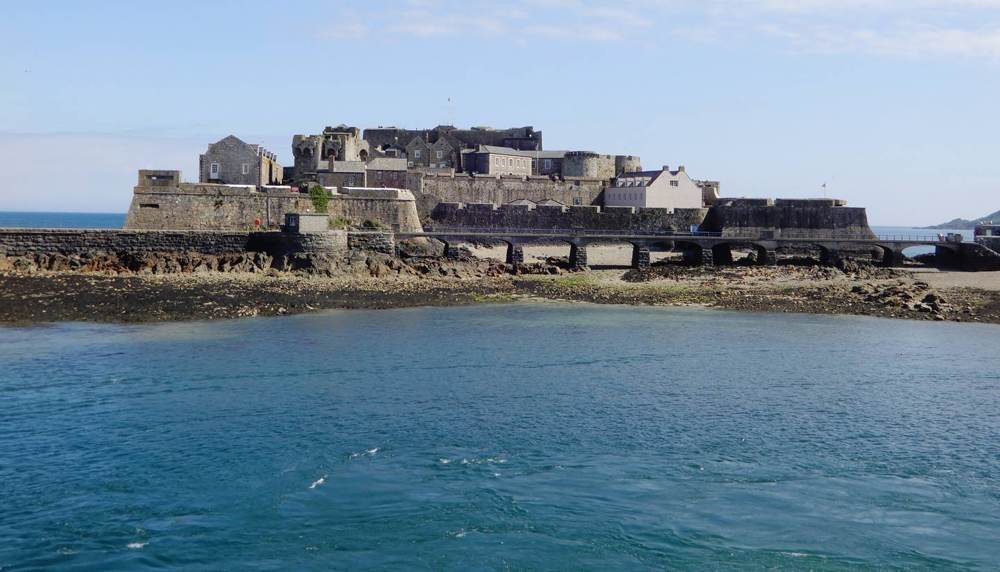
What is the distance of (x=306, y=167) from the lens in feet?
229

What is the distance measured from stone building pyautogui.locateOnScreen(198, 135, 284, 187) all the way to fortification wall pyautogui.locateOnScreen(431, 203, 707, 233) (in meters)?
13.0

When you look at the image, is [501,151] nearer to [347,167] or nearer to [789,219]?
[347,167]

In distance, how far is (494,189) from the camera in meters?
74.5

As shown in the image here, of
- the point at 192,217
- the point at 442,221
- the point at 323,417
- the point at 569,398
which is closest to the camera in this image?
the point at 323,417

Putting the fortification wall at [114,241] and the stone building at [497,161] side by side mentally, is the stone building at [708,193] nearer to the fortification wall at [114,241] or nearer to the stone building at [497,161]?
the stone building at [497,161]

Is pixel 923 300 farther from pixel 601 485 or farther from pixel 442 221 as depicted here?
pixel 442 221

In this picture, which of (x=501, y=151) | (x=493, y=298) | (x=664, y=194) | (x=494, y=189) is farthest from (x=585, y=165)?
(x=493, y=298)

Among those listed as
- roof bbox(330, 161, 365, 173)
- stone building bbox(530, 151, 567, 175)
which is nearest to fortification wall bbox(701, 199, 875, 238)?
stone building bbox(530, 151, 567, 175)

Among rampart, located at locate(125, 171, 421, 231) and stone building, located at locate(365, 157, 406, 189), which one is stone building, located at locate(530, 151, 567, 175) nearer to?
stone building, located at locate(365, 157, 406, 189)

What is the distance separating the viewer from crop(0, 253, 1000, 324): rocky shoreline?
124ft

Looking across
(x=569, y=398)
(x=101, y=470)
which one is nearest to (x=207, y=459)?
(x=101, y=470)

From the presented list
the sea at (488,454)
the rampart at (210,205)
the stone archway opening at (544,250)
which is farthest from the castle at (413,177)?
the sea at (488,454)

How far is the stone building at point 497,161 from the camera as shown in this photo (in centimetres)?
7938

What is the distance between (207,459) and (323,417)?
3.78m
